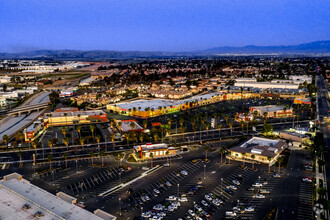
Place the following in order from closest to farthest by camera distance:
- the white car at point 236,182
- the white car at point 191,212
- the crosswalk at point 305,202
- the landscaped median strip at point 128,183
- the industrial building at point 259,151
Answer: the crosswalk at point 305,202 < the white car at point 191,212 < the landscaped median strip at point 128,183 < the white car at point 236,182 < the industrial building at point 259,151

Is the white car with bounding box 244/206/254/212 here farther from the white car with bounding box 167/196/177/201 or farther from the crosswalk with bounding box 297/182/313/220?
the white car with bounding box 167/196/177/201

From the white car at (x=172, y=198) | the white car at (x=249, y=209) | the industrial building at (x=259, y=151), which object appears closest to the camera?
the white car at (x=249, y=209)

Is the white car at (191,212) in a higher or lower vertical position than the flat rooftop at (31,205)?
lower

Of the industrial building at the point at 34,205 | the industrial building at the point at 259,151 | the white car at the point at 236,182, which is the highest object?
the industrial building at the point at 34,205

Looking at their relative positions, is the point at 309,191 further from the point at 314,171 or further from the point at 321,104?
the point at 321,104

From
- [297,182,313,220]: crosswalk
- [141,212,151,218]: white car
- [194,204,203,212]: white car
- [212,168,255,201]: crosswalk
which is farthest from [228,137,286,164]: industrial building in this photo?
[141,212,151,218]: white car

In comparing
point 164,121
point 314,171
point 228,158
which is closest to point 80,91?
point 164,121

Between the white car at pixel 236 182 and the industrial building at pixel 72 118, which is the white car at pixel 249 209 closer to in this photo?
the white car at pixel 236 182

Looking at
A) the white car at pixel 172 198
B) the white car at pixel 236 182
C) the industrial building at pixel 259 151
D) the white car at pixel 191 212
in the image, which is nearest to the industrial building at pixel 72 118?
the industrial building at pixel 259 151
